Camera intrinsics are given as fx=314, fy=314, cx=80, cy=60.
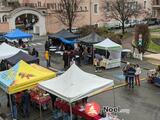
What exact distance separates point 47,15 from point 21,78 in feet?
114

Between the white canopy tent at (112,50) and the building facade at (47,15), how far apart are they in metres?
23.6

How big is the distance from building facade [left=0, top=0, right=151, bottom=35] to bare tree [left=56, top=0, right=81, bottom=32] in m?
1.26

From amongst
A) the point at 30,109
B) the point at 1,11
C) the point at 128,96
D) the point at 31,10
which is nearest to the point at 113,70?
the point at 128,96

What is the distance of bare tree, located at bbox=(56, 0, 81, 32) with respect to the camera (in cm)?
4800

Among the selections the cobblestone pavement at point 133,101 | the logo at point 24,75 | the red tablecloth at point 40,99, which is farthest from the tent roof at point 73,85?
the cobblestone pavement at point 133,101

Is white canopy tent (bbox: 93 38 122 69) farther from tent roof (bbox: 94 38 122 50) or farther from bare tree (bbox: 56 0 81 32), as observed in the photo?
bare tree (bbox: 56 0 81 32)

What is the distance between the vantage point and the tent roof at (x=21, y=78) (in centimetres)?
1521

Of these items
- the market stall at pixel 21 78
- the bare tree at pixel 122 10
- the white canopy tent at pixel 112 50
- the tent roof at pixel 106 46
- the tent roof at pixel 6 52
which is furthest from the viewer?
the bare tree at pixel 122 10

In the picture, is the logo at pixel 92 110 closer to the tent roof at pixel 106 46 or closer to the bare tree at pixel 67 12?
the tent roof at pixel 106 46

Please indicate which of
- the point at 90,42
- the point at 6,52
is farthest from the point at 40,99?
the point at 90,42

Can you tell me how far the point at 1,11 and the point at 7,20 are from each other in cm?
267

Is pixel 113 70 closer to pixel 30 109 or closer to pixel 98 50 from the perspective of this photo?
pixel 98 50

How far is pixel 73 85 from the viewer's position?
14445 mm

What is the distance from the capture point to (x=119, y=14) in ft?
161
